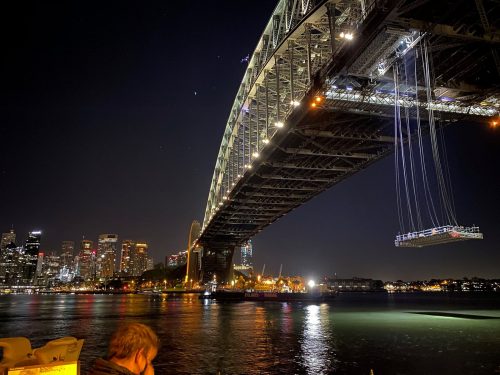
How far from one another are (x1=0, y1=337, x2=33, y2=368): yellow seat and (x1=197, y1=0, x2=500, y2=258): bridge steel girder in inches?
640

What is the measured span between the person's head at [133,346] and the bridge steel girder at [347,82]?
15932 mm

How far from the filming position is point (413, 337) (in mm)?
21812

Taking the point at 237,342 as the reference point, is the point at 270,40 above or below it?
above

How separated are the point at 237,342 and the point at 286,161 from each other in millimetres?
22139

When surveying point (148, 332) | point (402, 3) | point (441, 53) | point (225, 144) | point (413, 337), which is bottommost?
point (413, 337)

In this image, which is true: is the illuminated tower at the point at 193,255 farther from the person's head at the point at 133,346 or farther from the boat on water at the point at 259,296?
the person's head at the point at 133,346

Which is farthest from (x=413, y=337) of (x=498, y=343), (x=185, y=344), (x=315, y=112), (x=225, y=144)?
(x=225, y=144)

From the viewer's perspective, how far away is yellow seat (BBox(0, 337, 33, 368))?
300 cm

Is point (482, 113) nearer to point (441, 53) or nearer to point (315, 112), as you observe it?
point (441, 53)

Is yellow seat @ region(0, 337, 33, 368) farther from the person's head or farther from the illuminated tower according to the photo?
the illuminated tower

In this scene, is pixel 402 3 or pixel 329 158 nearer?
pixel 402 3

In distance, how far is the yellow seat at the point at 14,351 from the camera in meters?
3.00

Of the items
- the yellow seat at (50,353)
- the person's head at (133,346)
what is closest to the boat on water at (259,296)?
the yellow seat at (50,353)

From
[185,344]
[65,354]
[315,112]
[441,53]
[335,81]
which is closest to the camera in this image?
[65,354]
